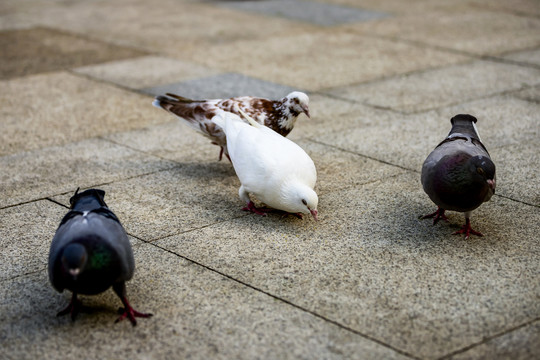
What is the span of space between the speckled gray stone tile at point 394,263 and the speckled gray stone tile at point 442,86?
2.45 m

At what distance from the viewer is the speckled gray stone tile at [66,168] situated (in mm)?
5782

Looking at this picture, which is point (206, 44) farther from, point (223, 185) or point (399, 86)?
point (223, 185)

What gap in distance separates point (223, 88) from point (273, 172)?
11.5 ft

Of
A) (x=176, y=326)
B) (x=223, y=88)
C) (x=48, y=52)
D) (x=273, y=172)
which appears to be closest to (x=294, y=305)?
(x=176, y=326)

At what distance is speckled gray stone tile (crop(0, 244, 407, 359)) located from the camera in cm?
366

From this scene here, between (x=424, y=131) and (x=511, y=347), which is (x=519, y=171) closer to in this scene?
(x=424, y=131)

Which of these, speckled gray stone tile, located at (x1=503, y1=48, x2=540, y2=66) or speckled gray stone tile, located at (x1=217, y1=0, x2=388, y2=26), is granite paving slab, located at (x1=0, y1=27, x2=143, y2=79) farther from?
speckled gray stone tile, located at (x1=503, y1=48, x2=540, y2=66)

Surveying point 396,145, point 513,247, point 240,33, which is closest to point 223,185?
point 396,145

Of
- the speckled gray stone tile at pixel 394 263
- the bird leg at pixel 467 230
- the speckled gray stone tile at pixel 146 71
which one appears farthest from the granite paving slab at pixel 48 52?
the bird leg at pixel 467 230

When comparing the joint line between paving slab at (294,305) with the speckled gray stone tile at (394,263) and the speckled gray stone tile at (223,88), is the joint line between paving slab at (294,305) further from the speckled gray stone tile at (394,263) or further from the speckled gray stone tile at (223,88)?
the speckled gray stone tile at (223,88)

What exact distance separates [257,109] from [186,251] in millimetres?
1602

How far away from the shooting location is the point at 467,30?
11.0 m

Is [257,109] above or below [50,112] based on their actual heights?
above

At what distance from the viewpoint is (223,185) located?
5.87m
